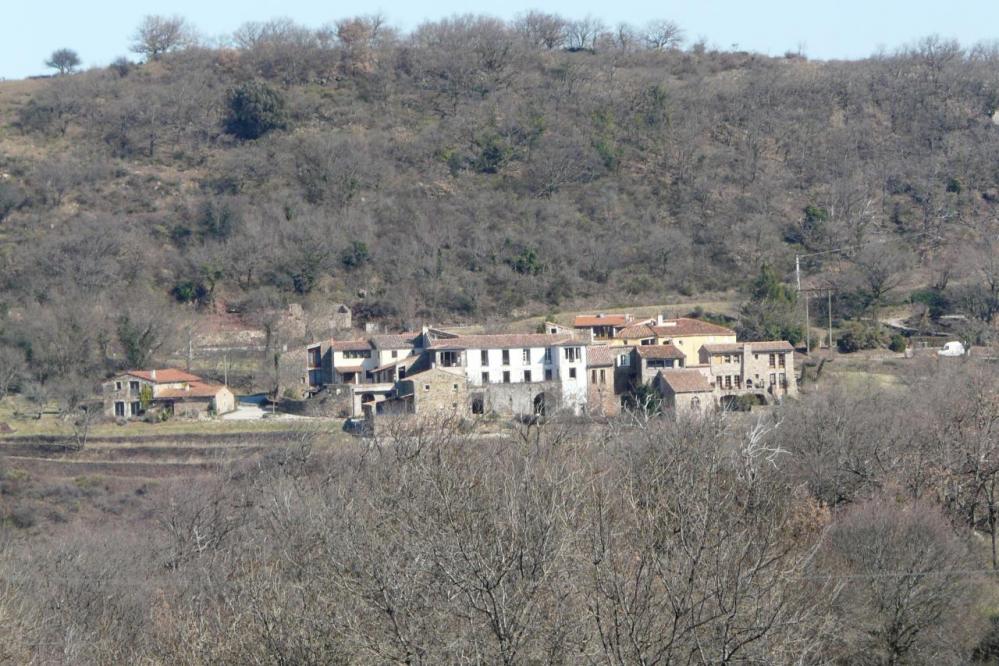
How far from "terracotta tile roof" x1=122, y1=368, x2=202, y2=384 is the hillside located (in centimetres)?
296

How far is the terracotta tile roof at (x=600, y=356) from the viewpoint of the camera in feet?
118

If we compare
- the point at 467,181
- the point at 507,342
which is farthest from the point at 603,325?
the point at 467,181

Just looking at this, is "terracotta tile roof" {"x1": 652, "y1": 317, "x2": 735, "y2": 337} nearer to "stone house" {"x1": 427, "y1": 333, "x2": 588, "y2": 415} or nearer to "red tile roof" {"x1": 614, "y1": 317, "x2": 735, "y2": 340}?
"red tile roof" {"x1": 614, "y1": 317, "x2": 735, "y2": 340}

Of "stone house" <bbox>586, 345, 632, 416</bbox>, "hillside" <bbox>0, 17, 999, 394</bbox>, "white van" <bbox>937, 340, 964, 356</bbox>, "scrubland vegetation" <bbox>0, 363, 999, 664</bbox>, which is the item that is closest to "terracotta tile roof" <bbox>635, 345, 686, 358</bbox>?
"stone house" <bbox>586, 345, 632, 416</bbox>

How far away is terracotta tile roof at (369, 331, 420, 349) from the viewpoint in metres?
37.6

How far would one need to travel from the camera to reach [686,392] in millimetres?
33781

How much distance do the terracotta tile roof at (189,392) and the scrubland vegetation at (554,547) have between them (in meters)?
4.57

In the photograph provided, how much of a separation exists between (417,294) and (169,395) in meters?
11.9

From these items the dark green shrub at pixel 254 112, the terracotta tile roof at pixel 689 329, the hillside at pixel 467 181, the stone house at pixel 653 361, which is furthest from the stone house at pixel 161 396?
the dark green shrub at pixel 254 112

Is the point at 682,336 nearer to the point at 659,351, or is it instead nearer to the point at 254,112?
the point at 659,351

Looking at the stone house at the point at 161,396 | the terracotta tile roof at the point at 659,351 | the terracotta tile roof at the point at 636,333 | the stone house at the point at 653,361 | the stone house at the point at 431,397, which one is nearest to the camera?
the stone house at the point at 431,397

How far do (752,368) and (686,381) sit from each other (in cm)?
273

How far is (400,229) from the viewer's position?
53.3 meters

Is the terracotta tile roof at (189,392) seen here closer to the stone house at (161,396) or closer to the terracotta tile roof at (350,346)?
the stone house at (161,396)
